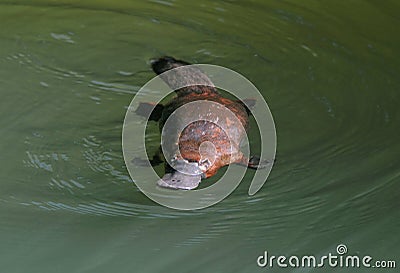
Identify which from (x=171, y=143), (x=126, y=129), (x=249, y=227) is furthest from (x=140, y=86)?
(x=249, y=227)

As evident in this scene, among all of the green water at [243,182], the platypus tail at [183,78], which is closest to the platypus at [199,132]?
the platypus tail at [183,78]

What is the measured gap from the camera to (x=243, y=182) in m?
2.96

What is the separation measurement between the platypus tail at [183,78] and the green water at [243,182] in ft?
0.31

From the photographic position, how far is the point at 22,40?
3191 millimetres

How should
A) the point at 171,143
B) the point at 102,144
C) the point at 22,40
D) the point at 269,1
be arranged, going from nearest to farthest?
the point at 171,143
the point at 102,144
the point at 22,40
the point at 269,1

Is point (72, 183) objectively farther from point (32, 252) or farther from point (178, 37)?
point (178, 37)

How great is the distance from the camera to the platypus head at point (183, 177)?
8.68 ft

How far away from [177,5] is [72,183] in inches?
38.9

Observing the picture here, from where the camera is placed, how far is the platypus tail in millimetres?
2936
